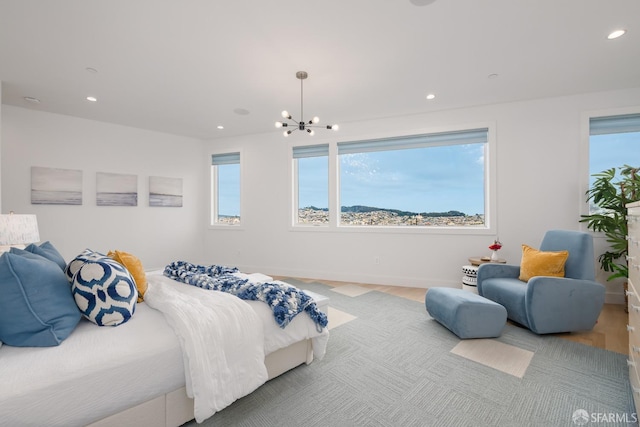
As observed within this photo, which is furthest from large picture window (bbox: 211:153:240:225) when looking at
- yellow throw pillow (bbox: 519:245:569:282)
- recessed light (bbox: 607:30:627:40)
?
recessed light (bbox: 607:30:627:40)

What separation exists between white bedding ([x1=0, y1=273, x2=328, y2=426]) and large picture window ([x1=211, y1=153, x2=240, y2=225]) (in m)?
4.22

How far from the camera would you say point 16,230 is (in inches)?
88.4

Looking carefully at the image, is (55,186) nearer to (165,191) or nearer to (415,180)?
(165,191)

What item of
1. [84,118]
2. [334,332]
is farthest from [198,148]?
[334,332]

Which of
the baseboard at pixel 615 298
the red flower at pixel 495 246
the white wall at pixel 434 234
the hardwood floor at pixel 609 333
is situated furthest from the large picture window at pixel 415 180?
the baseboard at pixel 615 298

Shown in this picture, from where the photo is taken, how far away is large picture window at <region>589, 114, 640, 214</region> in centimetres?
345

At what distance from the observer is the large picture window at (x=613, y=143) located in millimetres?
3449

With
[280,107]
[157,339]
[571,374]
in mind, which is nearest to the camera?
[157,339]

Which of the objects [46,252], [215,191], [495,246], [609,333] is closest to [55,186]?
[215,191]

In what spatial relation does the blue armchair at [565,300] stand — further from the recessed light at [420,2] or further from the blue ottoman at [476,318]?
the recessed light at [420,2]

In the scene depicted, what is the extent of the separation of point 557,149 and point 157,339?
4.71 metres

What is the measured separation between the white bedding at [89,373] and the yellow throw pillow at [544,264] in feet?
10.3

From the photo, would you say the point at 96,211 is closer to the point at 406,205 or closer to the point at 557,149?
the point at 406,205

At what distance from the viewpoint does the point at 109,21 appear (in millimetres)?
2207
